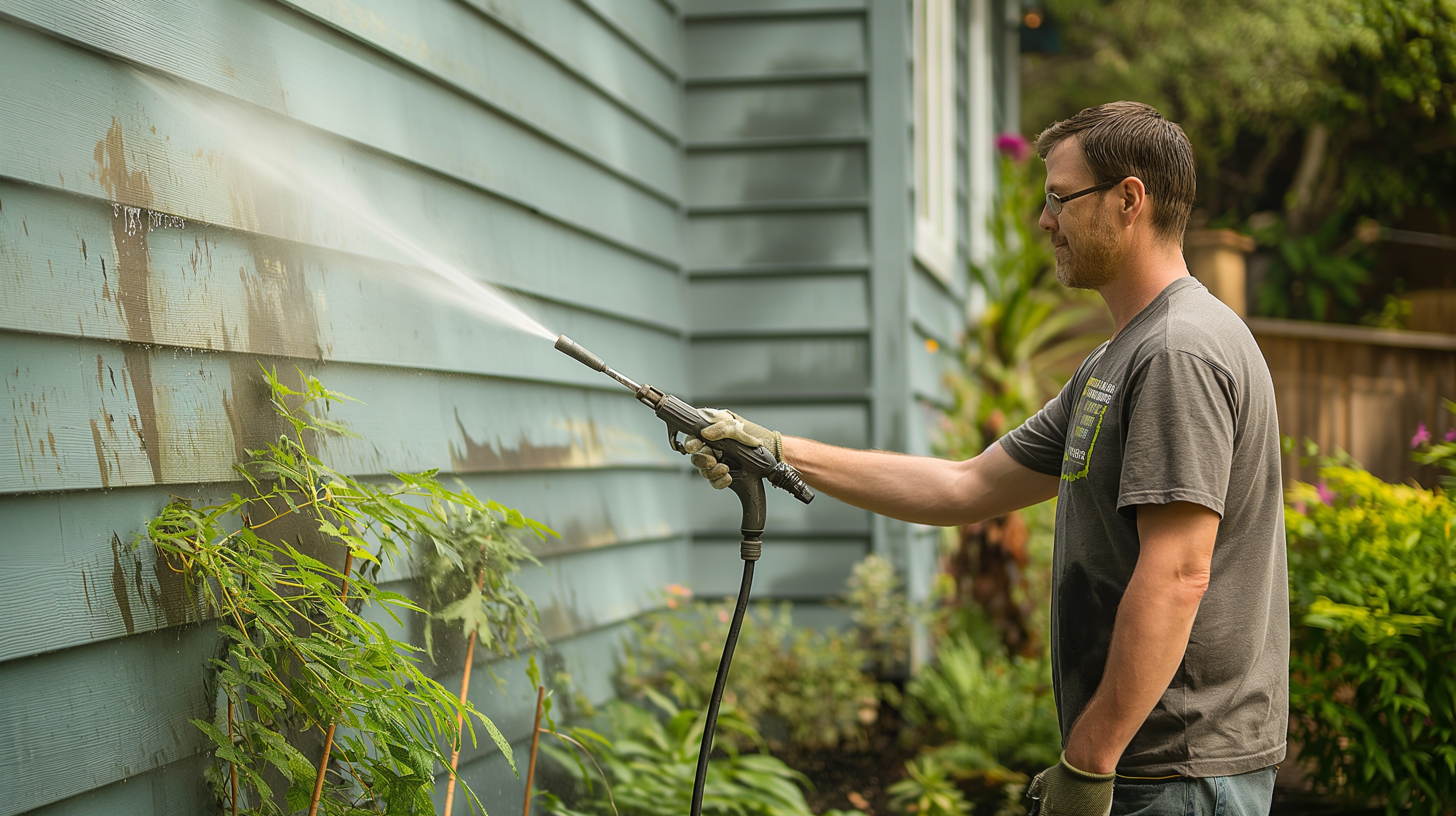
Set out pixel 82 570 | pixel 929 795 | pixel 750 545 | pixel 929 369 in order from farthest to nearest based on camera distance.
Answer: pixel 929 369 < pixel 929 795 < pixel 750 545 < pixel 82 570

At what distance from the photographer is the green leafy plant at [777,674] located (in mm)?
3432

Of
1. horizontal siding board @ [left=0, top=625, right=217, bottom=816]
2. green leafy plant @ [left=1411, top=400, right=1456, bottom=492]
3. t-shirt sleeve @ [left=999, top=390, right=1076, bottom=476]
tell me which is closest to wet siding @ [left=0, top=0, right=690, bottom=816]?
horizontal siding board @ [left=0, top=625, right=217, bottom=816]

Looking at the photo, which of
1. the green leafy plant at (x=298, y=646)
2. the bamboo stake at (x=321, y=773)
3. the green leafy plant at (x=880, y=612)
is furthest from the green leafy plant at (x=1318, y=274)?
A: the bamboo stake at (x=321, y=773)

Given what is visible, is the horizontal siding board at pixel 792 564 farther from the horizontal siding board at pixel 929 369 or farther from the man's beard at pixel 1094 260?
the man's beard at pixel 1094 260

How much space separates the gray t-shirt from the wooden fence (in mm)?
2189

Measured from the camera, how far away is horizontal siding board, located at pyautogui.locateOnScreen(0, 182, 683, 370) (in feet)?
4.13

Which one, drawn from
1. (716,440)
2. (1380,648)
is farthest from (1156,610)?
(1380,648)

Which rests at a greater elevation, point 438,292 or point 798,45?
point 798,45

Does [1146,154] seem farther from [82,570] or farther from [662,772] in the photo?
[662,772]

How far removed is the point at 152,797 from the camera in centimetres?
136

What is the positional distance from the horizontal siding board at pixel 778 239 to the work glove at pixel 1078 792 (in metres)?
2.87

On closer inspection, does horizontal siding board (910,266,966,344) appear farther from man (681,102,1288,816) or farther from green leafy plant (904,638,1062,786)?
man (681,102,1288,816)

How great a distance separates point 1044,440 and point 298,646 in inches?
57.3

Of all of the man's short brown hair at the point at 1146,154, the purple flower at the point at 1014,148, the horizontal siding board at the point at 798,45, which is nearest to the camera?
the man's short brown hair at the point at 1146,154
